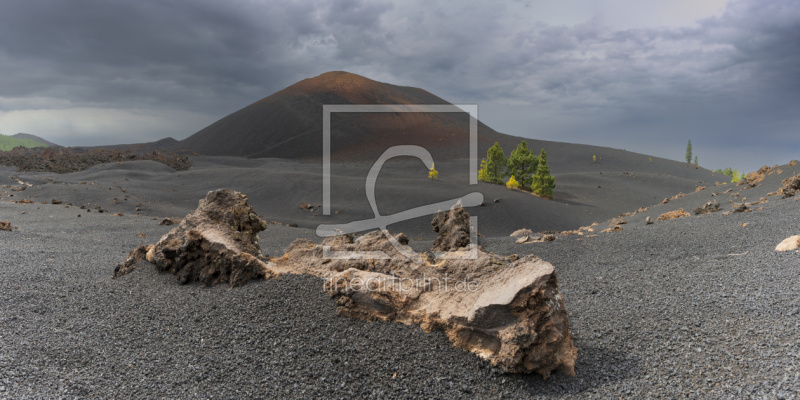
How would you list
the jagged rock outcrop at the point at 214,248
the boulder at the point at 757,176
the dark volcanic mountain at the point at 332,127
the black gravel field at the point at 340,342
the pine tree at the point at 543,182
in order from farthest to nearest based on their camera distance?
the dark volcanic mountain at the point at 332,127, the pine tree at the point at 543,182, the boulder at the point at 757,176, the jagged rock outcrop at the point at 214,248, the black gravel field at the point at 340,342

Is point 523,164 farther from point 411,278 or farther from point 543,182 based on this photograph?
point 411,278

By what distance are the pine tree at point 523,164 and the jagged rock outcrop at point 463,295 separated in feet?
88.2

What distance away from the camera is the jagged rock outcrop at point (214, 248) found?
6.76m

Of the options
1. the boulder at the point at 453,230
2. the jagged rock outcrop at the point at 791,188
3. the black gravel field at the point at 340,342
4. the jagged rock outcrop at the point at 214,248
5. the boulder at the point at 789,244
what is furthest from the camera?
the jagged rock outcrop at the point at 791,188

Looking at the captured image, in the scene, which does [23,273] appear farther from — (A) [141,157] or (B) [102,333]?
(A) [141,157]

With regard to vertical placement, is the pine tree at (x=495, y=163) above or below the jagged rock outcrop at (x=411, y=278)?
above

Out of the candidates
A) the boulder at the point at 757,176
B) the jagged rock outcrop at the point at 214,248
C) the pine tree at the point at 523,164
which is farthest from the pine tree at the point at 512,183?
Result: the jagged rock outcrop at the point at 214,248

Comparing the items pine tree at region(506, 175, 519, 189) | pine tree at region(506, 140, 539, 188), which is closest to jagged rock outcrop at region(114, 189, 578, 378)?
pine tree at region(506, 175, 519, 189)

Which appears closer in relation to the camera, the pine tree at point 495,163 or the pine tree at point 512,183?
the pine tree at point 512,183

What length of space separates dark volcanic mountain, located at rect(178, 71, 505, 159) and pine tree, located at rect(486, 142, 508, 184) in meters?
26.4

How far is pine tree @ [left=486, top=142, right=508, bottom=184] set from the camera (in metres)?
33.2

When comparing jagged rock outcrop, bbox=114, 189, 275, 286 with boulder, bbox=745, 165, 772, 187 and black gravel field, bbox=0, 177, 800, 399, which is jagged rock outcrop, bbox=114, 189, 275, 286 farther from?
boulder, bbox=745, 165, 772, 187

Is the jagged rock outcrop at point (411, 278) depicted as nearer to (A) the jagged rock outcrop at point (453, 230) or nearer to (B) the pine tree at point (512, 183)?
(A) the jagged rock outcrop at point (453, 230)

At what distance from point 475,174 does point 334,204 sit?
1396 centimetres
